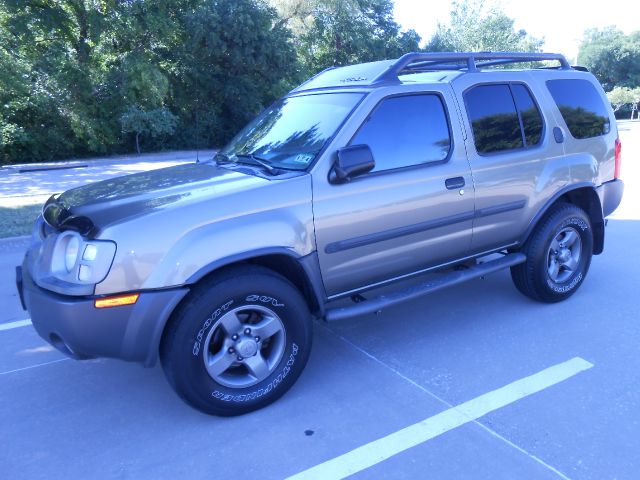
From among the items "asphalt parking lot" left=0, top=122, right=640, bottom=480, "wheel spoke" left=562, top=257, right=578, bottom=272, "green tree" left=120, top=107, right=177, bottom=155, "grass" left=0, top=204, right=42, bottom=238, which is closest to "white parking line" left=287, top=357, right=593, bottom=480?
"asphalt parking lot" left=0, top=122, right=640, bottom=480

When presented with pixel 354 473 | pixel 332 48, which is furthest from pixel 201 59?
pixel 354 473

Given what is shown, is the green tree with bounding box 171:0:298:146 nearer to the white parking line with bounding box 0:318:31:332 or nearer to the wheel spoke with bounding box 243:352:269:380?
the white parking line with bounding box 0:318:31:332

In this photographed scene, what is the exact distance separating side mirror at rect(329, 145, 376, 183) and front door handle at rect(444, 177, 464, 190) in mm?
780

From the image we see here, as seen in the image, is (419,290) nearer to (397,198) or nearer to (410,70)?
(397,198)

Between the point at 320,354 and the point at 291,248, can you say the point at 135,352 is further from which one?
the point at 320,354

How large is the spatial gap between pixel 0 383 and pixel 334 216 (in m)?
2.58

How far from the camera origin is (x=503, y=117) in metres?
4.44

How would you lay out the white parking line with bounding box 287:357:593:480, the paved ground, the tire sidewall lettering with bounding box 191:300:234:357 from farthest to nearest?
the paved ground < the tire sidewall lettering with bounding box 191:300:234:357 < the white parking line with bounding box 287:357:593:480

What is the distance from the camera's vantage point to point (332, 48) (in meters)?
32.4

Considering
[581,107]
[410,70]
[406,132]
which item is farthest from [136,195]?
[581,107]

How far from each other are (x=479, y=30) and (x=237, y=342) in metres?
60.4

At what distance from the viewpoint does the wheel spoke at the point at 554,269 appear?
4883 mm

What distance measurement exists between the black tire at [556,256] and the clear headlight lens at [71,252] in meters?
3.56

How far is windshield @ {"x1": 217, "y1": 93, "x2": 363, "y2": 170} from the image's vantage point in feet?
12.2
